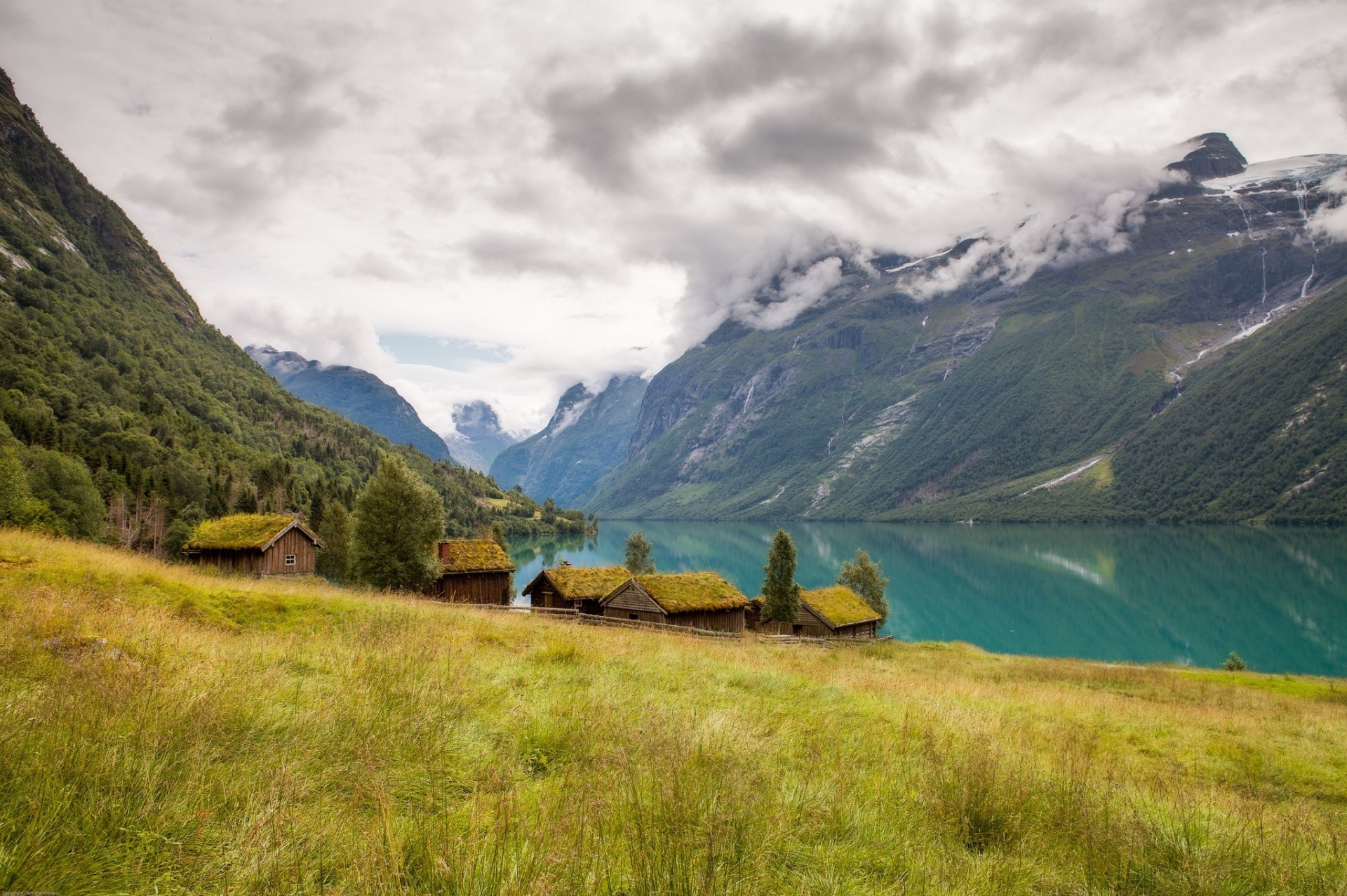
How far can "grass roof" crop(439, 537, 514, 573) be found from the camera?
44.7m

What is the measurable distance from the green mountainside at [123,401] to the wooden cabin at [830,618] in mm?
31508

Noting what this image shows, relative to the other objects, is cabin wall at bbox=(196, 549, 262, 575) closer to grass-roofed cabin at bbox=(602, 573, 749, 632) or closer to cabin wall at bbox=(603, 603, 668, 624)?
cabin wall at bbox=(603, 603, 668, 624)

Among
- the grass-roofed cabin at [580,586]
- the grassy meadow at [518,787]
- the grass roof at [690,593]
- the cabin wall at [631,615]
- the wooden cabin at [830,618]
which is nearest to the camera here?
the grassy meadow at [518,787]

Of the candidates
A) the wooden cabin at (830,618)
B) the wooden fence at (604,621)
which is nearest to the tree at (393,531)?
the wooden fence at (604,621)

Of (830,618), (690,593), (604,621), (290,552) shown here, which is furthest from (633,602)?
(290,552)

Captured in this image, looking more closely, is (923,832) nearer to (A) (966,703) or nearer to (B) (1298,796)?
(A) (966,703)

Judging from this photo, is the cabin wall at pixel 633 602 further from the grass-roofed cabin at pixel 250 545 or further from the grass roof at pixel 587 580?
the grass-roofed cabin at pixel 250 545

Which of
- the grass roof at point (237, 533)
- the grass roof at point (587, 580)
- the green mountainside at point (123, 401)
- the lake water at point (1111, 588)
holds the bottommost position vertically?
the lake water at point (1111, 588)

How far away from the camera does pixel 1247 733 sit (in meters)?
17.2

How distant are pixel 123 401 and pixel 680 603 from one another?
392 ft

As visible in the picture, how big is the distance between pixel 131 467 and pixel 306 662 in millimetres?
96557

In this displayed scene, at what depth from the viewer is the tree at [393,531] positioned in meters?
36.8

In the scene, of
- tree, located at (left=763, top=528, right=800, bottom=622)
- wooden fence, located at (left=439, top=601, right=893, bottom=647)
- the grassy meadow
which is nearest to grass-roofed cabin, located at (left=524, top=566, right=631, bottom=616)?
wooden fence, located at (left=439, top=601, right=893, bottom=647)

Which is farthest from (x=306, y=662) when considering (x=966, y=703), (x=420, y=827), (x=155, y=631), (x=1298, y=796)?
(x=1298, y=796)
